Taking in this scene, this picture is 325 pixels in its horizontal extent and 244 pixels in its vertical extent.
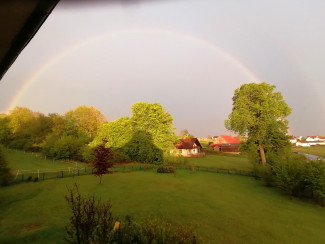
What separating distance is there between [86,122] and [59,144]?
15.0 metres

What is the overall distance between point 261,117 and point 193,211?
19.7 metres

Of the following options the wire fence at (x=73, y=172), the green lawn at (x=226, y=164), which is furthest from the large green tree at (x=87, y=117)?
the green lawn at (x=226, y=164)

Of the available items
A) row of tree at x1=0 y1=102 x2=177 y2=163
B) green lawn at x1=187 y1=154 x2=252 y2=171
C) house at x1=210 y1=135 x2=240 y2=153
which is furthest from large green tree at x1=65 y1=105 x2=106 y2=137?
house at x1=210 y1=135 x2=240 y2=153

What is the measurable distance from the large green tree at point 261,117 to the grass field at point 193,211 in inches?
336

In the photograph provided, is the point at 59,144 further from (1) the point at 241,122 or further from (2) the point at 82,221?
(2) the point at 82,221

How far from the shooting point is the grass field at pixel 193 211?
9.71 m

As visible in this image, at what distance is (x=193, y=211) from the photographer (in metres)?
12.9

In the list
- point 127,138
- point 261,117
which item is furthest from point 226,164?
point 127,138

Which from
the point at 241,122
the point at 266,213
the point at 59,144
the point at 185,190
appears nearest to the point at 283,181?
the point at 266,213

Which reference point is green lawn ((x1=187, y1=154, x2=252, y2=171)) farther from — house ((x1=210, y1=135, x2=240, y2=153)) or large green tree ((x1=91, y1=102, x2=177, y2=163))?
house ((x1=210, y1=135, x2=240, y2=153))

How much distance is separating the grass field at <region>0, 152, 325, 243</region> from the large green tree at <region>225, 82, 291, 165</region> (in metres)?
8.53

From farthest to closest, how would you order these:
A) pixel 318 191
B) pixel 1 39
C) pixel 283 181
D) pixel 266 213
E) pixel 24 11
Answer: pixel 283 181 → pixel 318 191 → pixel 266 213 → pixel 1 39 → pixel 24 11

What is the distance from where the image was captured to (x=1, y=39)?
2.11m

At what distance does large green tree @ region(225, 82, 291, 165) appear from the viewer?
2598 centimetres
